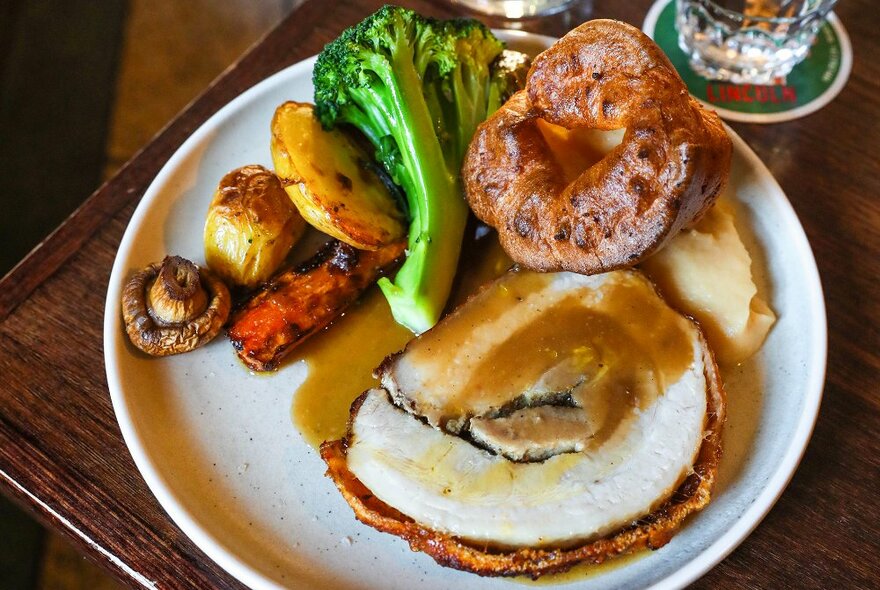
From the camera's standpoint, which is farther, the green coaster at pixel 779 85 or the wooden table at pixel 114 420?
the green coaster at pixel 779 85

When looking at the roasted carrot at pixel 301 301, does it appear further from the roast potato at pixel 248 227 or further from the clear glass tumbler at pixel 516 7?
the clear glass tumbler at pixel 516 7

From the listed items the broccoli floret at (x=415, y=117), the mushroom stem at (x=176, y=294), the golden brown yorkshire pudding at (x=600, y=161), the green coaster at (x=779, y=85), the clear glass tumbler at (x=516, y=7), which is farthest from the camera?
the clear glass tumbler at (x=516, y=7)

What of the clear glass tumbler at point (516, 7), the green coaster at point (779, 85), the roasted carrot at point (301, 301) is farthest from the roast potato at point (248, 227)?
the green coaster at point (779, 85)

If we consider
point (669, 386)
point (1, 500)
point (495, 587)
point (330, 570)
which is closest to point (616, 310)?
point (669, 386)

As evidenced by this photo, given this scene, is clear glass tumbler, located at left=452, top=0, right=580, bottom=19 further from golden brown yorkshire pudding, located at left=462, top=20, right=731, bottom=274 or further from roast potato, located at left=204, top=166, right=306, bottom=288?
roast potato, located at left=204, top=166, right=306, bottom=288

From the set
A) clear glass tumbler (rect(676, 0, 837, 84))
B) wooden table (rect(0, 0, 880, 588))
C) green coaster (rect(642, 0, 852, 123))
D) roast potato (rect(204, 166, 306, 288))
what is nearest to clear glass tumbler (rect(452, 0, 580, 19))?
green coaster (rect(642, 0, 852, 123))

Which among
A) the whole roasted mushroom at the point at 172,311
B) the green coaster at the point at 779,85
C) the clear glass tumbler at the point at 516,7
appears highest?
the whole roasted mushroom at the point at 172,311

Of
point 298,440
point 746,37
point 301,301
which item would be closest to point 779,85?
point 746,37
